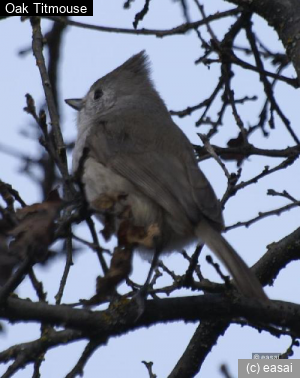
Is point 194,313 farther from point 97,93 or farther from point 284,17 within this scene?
point 97,93

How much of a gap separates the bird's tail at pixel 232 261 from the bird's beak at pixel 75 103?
2095 mm

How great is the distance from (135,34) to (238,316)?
1.98 meters

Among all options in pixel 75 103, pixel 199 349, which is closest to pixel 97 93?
pixel 75 103

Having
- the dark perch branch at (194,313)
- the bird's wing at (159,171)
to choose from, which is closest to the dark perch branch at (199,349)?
the dark perch branch at (194,313)

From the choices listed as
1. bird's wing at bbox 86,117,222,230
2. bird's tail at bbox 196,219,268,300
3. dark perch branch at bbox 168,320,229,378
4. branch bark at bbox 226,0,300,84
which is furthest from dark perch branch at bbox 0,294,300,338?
branch bark at bbox 226,0,300,84

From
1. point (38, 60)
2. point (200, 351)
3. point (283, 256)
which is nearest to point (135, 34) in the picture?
point (38, 60)

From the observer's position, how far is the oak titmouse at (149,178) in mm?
3840

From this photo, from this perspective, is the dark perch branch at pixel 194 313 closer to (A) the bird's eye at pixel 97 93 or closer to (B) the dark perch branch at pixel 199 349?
(B) the dark perch branch at pixel 199 349

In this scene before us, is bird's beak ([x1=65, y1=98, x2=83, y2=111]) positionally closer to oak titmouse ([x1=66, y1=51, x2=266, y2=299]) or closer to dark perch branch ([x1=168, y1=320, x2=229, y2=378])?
oak titmouse ([x1=66, y1=51, x2=266, y2=299])

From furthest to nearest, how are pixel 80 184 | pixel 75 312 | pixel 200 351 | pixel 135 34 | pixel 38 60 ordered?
pixel 135 34 → pixel 200 351 → pixel 38 60 → pixel 75 312 → pixel 80 184

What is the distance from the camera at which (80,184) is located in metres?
3.00

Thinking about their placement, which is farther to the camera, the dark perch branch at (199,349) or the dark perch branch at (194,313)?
the dark perch branch at (199,349)

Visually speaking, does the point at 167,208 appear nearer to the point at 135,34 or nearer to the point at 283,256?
the point at 283,256

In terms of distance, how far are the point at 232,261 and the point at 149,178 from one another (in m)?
0.90
